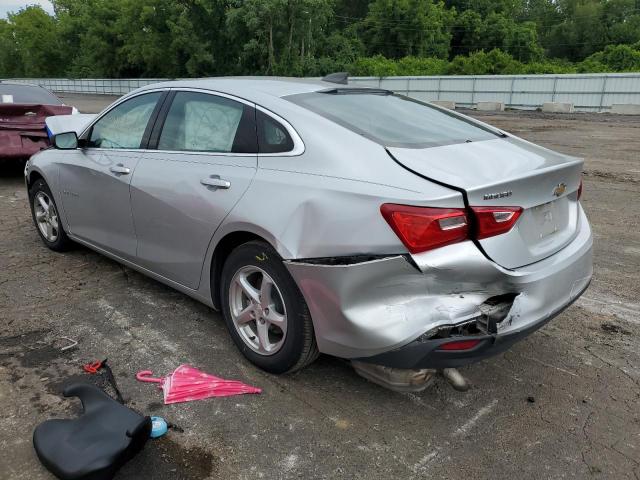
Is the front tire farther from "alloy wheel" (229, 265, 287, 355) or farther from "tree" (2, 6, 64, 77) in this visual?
"tree" (2, 6, 64, 77)

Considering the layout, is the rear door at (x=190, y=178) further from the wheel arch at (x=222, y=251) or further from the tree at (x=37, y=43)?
the tree at (x=37, y=43)

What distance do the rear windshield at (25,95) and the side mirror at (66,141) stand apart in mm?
4939

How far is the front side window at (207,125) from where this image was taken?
10.7 ft

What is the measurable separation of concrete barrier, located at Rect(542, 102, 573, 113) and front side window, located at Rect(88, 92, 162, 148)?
25.3 meters

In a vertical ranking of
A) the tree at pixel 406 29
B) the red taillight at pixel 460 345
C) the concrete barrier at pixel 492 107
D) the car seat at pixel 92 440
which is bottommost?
the concrete barrier at pixel 492 107

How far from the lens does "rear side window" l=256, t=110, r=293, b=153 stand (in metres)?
3.02

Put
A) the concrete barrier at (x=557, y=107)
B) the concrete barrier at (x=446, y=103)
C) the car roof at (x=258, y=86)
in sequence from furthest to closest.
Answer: the concrete barrier at (x=446, y=103) → the concrete barrier at (x=557, y=107) → the car roof at (x=258, y=86)

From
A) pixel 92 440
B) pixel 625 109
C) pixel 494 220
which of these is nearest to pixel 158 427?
pixel 92 440

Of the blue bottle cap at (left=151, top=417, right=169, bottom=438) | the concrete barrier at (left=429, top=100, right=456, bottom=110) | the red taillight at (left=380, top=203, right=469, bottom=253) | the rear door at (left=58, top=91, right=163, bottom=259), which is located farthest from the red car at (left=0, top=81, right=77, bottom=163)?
the concrete barrier at (left=429, top=100, right=456, bottom=110)

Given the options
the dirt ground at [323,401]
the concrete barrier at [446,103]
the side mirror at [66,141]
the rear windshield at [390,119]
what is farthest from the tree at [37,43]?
the rear windshield at [390,119]

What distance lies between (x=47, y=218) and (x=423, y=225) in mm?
4149

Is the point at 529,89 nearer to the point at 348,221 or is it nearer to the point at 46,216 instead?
the point at 46,216

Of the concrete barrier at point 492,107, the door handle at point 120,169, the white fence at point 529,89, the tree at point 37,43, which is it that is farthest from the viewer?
the tree at point 37,43

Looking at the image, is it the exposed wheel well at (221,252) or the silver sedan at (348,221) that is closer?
the silver sedan at (348,221)
